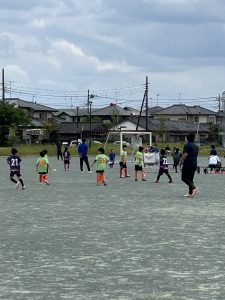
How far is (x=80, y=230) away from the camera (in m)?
10.5

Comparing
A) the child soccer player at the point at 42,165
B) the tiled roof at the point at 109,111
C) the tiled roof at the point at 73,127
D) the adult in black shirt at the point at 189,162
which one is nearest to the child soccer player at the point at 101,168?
→ the child soccer player at the point at 42,165

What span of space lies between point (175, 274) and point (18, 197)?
34.9 feet

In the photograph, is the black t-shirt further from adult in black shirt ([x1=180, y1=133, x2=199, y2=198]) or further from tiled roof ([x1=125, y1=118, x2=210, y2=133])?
tiled roof ([x1=125, y1=118, x2=210, y2=133])

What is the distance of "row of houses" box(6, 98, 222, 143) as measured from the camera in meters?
101

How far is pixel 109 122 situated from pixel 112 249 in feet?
342

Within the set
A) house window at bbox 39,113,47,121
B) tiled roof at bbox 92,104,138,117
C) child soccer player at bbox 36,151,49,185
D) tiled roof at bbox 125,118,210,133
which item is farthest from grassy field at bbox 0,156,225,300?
tiled roof at bbox 92,104,138,117

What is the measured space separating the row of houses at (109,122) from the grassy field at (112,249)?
74.5m

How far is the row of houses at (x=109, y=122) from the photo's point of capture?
101m

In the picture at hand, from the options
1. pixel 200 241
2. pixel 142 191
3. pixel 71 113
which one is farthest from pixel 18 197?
pixel 71 113

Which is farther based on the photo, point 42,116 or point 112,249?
point 42,116

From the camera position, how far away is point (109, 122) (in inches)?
4439

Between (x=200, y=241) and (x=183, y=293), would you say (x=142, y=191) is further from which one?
(x=183, y=293)

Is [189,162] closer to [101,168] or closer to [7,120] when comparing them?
[101,168]

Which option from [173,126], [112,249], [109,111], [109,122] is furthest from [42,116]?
[112,249]
